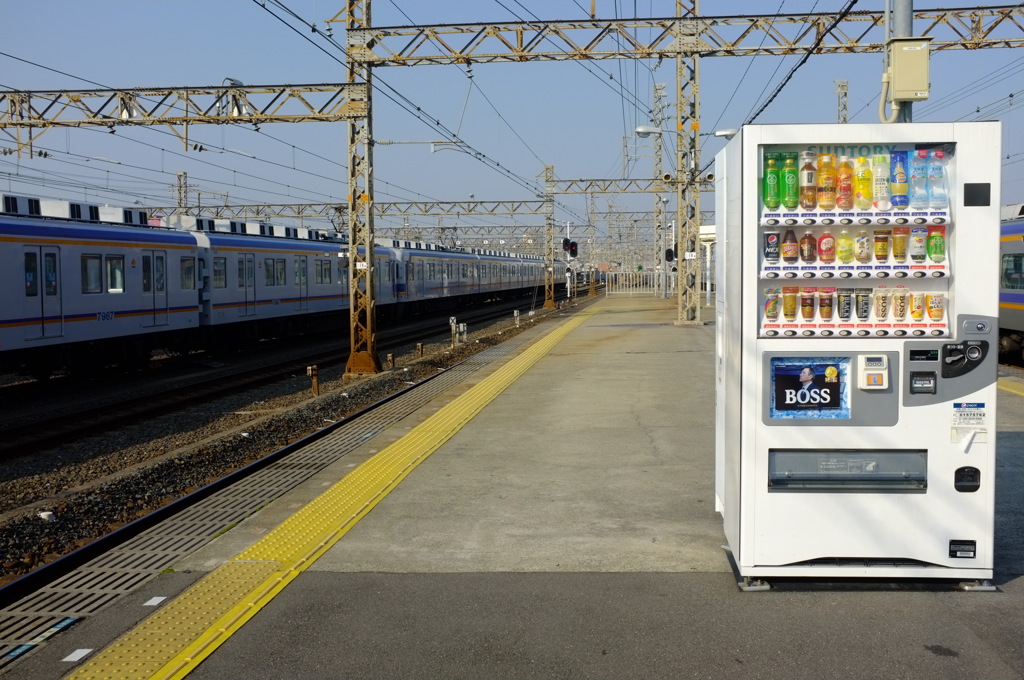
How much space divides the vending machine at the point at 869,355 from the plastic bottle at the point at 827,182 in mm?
11

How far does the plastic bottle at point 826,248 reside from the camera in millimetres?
5477

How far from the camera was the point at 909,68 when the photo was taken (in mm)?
6613

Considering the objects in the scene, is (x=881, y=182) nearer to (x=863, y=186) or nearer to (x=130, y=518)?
(x=863, y=186)

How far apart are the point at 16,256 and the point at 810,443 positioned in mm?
14654

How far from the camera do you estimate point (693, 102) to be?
28031 mm

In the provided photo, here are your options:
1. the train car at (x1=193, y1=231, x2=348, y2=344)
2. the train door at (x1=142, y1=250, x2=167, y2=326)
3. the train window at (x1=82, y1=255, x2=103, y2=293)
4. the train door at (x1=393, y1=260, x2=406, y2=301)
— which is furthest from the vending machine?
the train door at (x1=393, y1=260, x2=406, y2=301)

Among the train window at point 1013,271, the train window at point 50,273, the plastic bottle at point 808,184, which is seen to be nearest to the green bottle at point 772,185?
the plastic bottle at point 808,184

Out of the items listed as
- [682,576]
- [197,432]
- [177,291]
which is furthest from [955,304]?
[177,291]

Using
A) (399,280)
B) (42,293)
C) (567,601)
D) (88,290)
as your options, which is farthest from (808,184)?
(399,280)

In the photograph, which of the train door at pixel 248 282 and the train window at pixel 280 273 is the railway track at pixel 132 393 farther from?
the train window at pixel 280 273

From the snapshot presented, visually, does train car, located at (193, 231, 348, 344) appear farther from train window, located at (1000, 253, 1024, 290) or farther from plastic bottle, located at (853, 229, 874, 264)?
plastic bottle, located at (853, 229, 874, 264)

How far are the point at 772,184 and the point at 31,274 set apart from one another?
14.6 meters

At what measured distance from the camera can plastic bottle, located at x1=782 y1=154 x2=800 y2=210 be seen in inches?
213

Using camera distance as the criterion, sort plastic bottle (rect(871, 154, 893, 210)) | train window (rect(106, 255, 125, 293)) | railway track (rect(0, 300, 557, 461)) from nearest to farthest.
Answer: plastic bottle (rect(871, 154, 893, 210)) < railway track (rect(0, 300, 557, 461)) < train window (rect(106, 255, 125, 293))
